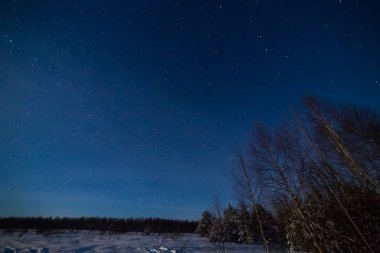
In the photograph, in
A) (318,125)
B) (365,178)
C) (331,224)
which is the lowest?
(331,224)

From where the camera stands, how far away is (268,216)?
19.2 meters

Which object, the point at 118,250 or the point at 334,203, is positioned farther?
the point at 118,250

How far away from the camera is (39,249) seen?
12.2 metres

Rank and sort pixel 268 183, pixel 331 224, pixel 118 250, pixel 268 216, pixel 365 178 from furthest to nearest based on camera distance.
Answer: pixel 268 216
pixel 268 183
pixel 118 250
pixel 365 178
pixel 331 224

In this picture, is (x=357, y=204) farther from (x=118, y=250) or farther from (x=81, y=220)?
(x=81, y=220)

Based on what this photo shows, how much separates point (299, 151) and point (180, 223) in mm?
28497

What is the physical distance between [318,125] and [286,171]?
344 cm

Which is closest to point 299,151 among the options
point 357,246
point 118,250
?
point 357,246

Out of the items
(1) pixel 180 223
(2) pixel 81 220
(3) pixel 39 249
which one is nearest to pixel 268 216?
(3) pixel 39 249

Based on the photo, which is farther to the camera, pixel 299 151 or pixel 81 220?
pixel 81 220

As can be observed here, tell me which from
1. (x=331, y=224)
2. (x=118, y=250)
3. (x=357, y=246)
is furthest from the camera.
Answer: (x=118, y=250)

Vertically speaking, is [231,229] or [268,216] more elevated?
[268,216]

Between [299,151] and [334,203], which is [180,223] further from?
[334,203]

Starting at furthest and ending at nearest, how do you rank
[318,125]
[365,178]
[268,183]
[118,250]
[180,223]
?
1. [180,223]
2. [268,183]
3. [318,125]
4. [118,250]
5. [365,178]
